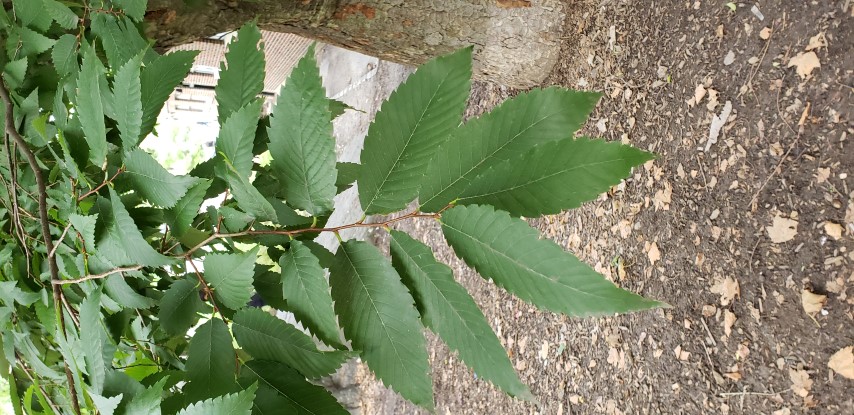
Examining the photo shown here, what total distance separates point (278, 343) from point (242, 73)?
37 centimetres

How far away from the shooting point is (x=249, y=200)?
2.74ft

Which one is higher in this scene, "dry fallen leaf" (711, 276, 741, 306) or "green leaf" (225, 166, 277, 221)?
"green leaf" (225, 166, 277, 221)

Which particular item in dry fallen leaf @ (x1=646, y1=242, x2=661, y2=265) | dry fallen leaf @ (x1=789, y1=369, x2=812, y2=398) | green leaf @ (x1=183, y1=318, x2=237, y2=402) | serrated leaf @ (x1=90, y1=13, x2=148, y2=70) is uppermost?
serrated leaf @ (x1=90, y1=13, x2=148, y2=70)

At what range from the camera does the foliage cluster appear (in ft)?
2.42

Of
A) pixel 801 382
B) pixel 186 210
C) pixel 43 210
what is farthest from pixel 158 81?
pixel 801 382

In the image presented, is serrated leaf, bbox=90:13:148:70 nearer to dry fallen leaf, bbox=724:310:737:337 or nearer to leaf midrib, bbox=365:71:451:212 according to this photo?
leaf midrib, bbox=365:71:451:212

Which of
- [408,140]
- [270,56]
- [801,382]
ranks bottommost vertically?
[270,56]

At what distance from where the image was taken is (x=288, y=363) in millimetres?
887

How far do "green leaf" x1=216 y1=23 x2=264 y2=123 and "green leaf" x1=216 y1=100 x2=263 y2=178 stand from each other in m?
0.07

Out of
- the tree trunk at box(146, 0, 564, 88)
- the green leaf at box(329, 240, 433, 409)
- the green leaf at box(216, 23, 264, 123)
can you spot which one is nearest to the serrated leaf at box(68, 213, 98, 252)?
the green leaf at box(216, 23, 264, 123)

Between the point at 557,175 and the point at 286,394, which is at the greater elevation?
the point at 557,175

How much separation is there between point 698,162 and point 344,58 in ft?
12.8

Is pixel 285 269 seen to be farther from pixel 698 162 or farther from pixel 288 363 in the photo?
pixel 698 162

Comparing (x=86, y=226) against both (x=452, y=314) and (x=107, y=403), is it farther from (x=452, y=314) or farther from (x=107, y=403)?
(x=452, y=314)
